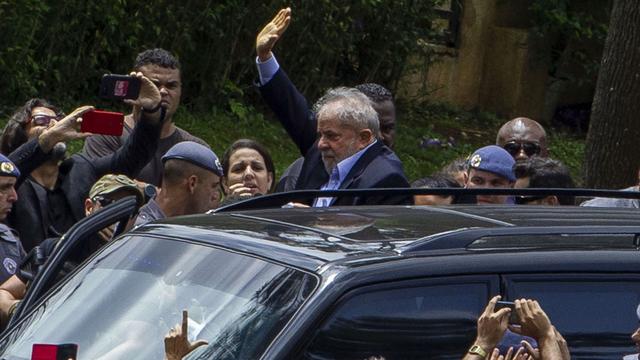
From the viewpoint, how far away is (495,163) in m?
7.02

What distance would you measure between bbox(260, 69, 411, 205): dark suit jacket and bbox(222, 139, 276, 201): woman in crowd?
21 cm

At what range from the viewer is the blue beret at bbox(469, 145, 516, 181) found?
7.01 meters

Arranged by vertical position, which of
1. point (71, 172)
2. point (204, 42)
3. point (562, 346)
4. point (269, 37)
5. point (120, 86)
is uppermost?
point (269, 37)

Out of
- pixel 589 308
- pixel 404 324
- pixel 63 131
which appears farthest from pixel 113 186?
pixel 589 308

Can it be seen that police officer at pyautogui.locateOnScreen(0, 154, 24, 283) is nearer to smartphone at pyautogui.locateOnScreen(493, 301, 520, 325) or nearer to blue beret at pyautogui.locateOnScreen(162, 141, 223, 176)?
blue beret at pyautogui.locateOnScreen(162, 141, 223, 176)

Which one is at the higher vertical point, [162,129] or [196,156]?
[196,156]

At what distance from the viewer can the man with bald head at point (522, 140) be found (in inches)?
327

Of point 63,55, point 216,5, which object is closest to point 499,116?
point 216,5

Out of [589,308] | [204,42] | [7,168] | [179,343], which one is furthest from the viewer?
[204,42]

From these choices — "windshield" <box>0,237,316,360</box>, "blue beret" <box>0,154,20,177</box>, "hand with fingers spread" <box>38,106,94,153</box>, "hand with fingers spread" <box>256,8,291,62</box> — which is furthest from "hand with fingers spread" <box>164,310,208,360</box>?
"hand with fingers spread" <box>256,8,291,62</box>

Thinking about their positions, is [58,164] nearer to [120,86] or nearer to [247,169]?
[120,86]

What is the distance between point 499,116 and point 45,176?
9.60 metres

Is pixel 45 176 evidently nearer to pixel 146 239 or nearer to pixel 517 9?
pixel 146 239

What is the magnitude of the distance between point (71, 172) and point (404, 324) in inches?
141
